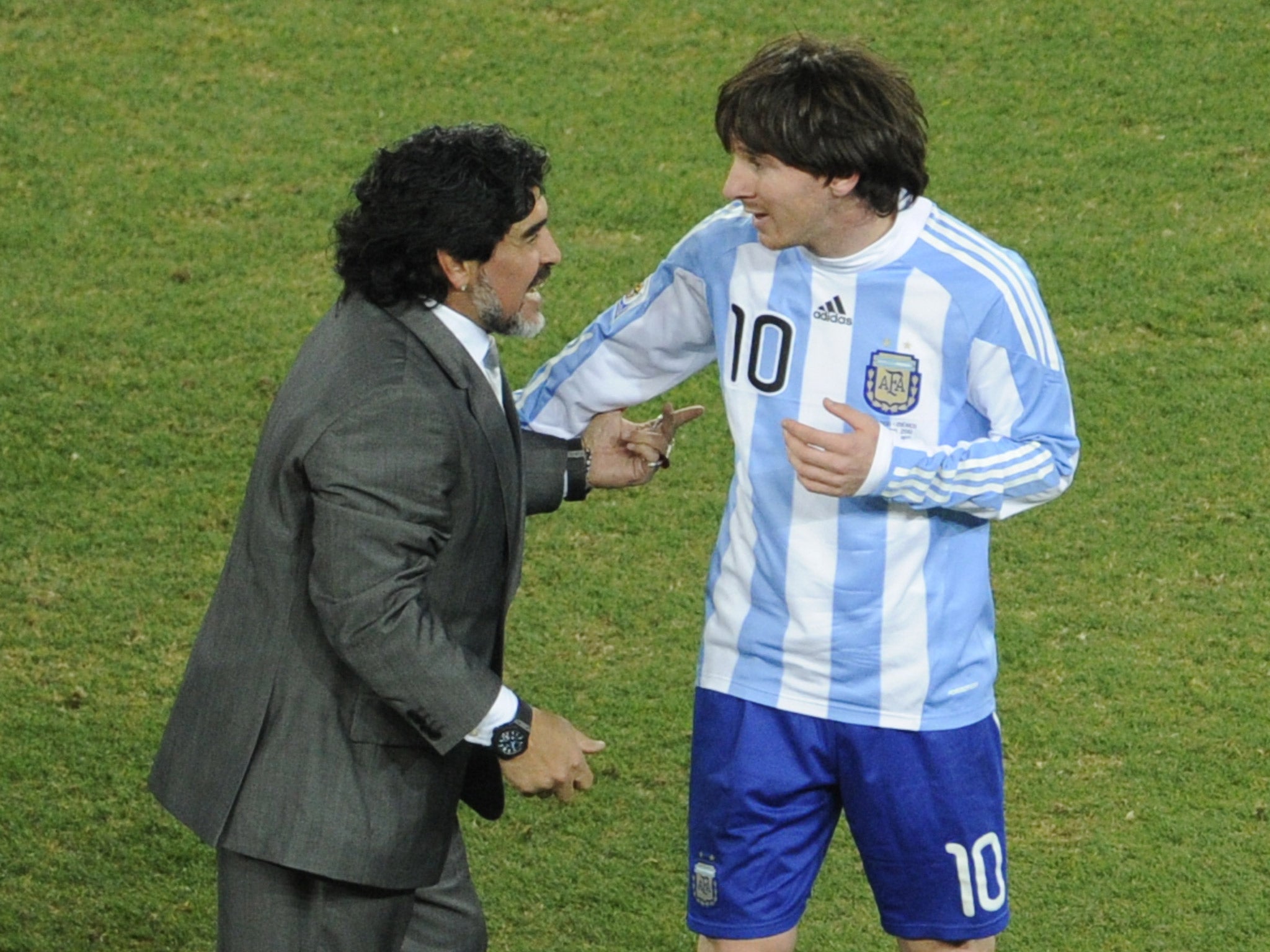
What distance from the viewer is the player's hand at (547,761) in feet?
10.5

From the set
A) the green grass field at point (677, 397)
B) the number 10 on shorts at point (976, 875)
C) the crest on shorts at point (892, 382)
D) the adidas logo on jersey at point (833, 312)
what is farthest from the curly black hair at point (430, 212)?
the green grass field at point (677, 397)

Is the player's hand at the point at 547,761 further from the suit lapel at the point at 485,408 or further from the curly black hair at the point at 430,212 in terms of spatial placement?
the curly black hair at the point at 430,212

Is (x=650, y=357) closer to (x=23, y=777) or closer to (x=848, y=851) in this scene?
(x=848, y=851)

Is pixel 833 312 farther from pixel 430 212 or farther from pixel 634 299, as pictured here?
pixel 430 212

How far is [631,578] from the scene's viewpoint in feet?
19.1

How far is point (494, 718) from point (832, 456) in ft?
2.26

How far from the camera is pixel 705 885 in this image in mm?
3518

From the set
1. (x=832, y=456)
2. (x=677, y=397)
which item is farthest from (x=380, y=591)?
(x=677, y=397)

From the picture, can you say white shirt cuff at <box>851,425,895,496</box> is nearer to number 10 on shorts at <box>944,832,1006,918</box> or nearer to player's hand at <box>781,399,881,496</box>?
player's hand at <box>781,399,881,496</box>

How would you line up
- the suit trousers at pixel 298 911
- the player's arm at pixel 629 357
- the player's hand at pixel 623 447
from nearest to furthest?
the suit trousers at pixel 298 911, the player's arm at pixel 629 357, the player's hand at pixel 623 447

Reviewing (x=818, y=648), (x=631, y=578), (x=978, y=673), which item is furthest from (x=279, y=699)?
(x=631, y=578)

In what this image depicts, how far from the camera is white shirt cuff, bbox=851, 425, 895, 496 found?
10.5 ft

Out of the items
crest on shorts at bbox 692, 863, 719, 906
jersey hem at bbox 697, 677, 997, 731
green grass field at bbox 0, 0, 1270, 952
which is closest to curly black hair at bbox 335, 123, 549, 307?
jersey hem at bbox 697, 677, 997, 731

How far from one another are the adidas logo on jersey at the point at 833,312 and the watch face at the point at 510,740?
2.81ft
